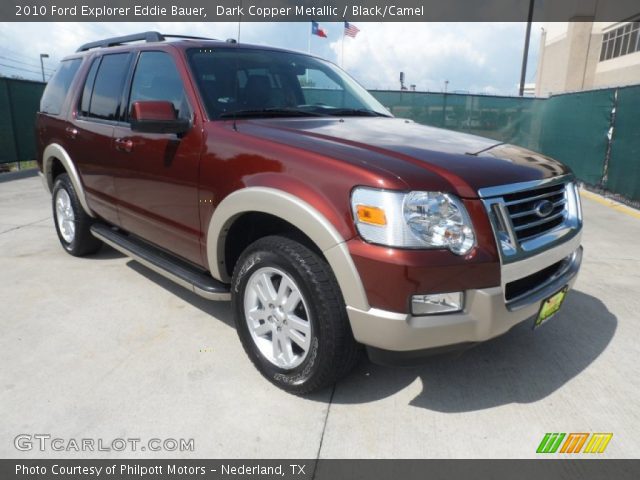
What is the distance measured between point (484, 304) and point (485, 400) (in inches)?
30.1

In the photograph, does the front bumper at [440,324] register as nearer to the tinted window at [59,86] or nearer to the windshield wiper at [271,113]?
the windshield wiper at [271,113]

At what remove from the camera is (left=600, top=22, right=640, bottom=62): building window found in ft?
100

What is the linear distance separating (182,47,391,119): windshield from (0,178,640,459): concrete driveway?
152cm

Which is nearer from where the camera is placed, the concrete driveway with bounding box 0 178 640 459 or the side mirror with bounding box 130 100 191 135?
the concrete driveway with bounding box 0 178 640 459

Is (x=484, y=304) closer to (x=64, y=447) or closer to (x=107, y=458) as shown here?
(x=107, y=458)

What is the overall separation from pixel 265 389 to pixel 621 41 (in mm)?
38824

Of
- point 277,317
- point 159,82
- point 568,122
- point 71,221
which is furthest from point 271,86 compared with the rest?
point 568,122

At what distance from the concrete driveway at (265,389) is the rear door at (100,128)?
857mm

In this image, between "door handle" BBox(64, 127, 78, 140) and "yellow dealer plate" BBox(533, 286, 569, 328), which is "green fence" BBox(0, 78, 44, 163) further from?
"yellow dealer plate" BBox(533, 286, 569, 328)

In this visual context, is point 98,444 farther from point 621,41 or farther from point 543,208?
point 621,41

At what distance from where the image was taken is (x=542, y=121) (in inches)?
527

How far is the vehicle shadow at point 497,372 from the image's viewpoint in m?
2.64

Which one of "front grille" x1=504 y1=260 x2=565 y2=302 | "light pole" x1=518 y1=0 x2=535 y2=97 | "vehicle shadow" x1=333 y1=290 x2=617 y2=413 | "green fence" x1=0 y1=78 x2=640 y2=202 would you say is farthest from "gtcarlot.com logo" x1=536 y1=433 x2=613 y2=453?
"light pole" x1=518 y1=0 x2=535 y2=97

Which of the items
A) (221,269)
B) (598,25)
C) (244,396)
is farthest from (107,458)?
(598,25)
